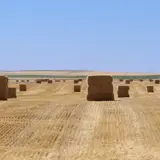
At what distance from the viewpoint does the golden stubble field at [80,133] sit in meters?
12.0

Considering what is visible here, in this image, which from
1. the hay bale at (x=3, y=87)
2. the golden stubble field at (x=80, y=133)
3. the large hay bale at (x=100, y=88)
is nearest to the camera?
the golden stubble field at (x=80, y=133)

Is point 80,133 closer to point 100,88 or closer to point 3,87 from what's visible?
point 100,88

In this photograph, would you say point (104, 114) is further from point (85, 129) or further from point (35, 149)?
point (35, 149)

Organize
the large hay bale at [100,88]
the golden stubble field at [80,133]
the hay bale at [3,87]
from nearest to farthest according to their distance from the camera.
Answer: the golden stubble field at [80,133]
the large hay bale at [100,88]
the hay bale at [3,87]

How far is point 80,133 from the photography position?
1499 centimetres

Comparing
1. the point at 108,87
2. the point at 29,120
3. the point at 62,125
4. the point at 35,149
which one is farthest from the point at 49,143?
the point at 108,87

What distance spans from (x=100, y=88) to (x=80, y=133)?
38.9 ft

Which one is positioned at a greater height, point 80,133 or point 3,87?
point 3,87

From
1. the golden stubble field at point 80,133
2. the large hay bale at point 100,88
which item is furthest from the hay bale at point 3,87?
the golden stubble field at point 80,133

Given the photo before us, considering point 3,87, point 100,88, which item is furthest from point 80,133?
point 3,87

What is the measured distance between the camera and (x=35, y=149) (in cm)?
1249

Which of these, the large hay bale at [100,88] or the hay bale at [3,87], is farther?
the hay bale at [3,87]

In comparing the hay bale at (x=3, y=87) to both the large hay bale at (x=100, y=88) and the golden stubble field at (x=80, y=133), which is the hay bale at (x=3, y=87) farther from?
the golden stubble field at (x=80, y=133)

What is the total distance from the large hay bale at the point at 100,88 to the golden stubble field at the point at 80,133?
13.5 ft
